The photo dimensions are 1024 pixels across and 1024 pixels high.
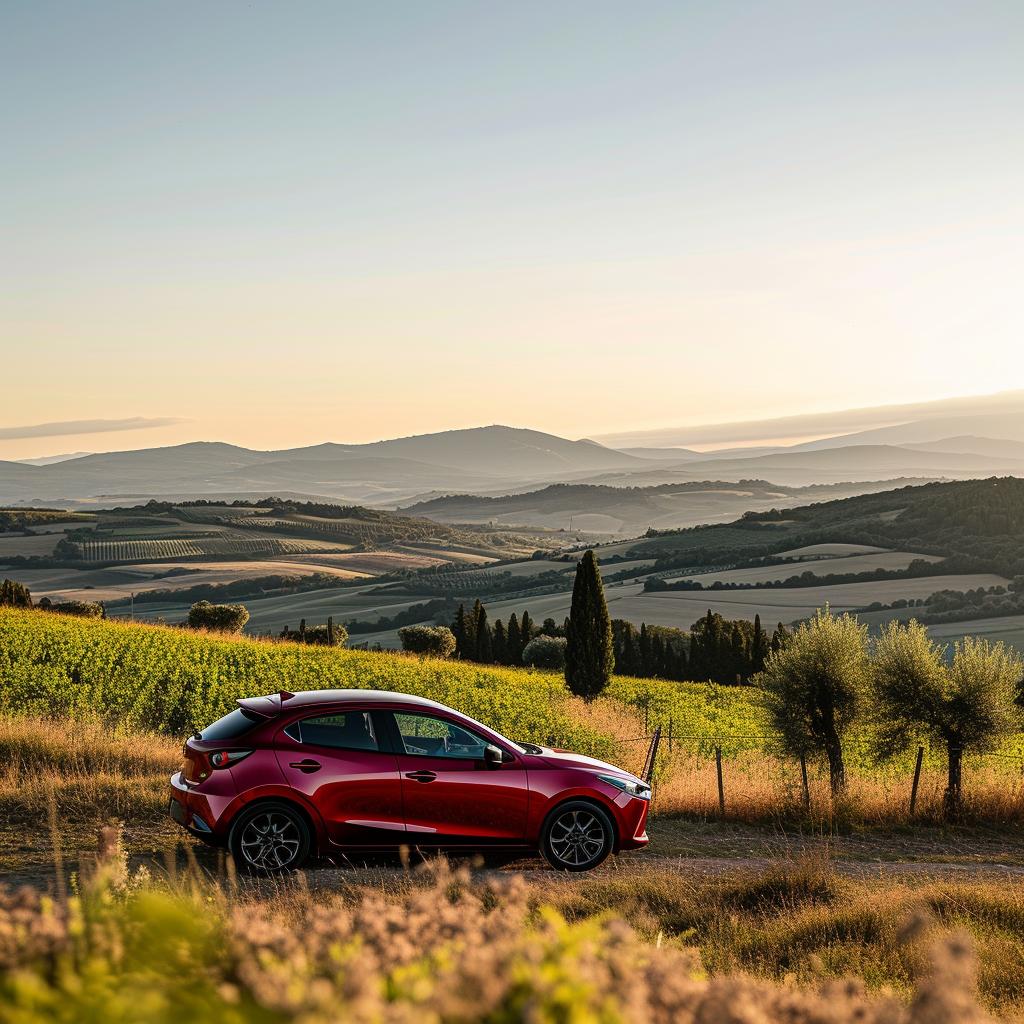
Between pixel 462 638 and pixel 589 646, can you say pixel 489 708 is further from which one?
pixel 462 638

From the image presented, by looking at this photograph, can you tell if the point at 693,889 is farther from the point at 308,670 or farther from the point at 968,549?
the point at 968,549

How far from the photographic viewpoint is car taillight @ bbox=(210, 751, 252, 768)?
10.4m

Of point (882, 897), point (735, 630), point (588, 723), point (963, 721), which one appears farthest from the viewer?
point (735, 630)

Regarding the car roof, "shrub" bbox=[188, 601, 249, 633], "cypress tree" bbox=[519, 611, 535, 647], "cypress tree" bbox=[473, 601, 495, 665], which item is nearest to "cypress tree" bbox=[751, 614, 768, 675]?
"cypress tree" bbox=[519, 611, 535, 647]

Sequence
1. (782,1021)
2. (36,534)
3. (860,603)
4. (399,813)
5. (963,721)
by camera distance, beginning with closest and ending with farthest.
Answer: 1. (782,1021)
2. (399,813)
3. (963,721)
4. (860,603)
5. (36,534)

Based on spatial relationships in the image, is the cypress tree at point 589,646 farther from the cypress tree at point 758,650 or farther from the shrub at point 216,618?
the cypress tree at point 758,650

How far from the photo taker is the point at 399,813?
35.2ft

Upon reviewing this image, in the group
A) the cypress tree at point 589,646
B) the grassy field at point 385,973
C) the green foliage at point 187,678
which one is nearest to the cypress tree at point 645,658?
the cypress tree at point 589,646

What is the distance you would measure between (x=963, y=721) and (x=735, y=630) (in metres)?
47.1

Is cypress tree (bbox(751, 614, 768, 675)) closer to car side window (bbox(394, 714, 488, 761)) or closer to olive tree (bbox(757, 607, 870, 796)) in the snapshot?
olive tree (bbox(757, 607, 870, 796))

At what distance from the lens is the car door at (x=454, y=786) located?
10.8 m

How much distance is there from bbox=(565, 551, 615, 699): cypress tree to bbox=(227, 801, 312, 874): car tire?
31.6m

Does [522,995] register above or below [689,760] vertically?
above

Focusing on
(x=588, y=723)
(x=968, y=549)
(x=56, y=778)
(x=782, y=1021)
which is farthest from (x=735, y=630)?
(x=968, y=549)
